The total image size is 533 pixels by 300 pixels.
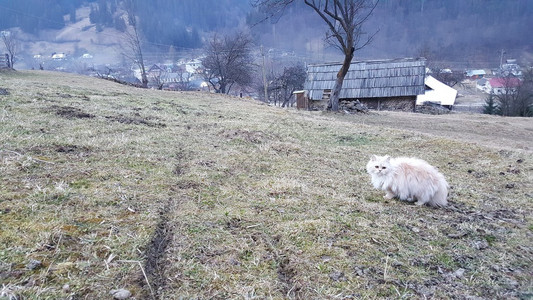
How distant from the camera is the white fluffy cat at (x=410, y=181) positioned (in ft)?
11.9

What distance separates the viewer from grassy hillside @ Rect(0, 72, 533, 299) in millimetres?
1968

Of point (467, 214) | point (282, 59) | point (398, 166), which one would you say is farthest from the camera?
point (282, 59)

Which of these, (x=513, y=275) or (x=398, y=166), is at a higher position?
(x=398, y=166)

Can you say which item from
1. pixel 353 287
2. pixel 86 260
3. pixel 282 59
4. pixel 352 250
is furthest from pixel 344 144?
pixel 282 59

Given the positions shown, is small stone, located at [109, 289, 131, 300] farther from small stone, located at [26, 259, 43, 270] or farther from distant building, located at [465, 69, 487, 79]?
distant building, located at [465, 69, 487, 79]

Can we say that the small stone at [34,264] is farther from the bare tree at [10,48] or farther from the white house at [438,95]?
the white house at [438,95]

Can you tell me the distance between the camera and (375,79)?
25547 mm

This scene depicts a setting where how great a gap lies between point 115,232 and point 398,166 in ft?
10.5

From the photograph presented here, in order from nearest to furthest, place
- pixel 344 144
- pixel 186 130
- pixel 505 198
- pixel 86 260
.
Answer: pixel 86 260 < pixel 505 198 < pixel 186 130 < pixel 344 144

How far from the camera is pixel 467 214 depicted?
3562 mm

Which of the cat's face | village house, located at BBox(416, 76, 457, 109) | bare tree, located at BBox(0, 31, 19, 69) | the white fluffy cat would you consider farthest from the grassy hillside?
village house, located at BBox(416, 76, 457, 109)

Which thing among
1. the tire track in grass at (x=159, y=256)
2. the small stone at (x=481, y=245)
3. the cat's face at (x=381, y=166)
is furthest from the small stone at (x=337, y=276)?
the cat's face at (x=381, y=166)

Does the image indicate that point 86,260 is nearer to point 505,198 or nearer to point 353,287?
point 353,287

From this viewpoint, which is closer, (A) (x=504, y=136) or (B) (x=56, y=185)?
(B) (x=56, y=185)
